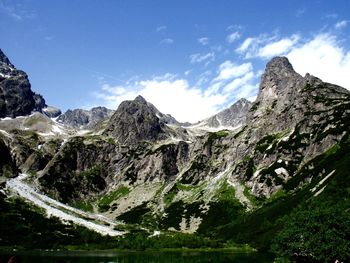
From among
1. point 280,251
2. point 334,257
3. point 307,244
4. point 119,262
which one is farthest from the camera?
point 119,262

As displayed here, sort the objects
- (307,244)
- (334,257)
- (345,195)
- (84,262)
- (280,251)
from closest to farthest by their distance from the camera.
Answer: (334,257)
(307,244)
(280,251)
(84,262)
(345,195)

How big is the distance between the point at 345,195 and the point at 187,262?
8412 centimetres

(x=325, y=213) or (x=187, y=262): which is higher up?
(x=325, y=213)

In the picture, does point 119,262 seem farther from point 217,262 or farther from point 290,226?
point 290,226

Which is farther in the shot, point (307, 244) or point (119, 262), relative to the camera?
point (119, 262)

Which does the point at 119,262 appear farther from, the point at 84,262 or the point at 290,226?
the point at 290,226

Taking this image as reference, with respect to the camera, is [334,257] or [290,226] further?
[290,226]

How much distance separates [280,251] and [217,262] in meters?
20.3

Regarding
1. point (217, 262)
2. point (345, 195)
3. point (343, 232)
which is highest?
point (345, 195)

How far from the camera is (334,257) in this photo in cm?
9081

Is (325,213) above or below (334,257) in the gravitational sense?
above

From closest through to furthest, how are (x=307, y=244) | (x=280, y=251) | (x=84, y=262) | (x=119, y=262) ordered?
(x=307, y=244) → (x=280, y=251) → (x=84, y=262) → (x=119, y=262)

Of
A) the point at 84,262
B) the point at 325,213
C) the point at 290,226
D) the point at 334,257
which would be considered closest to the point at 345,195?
the point at 290,226

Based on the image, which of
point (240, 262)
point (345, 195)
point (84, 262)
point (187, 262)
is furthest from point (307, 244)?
point (345, 195)
